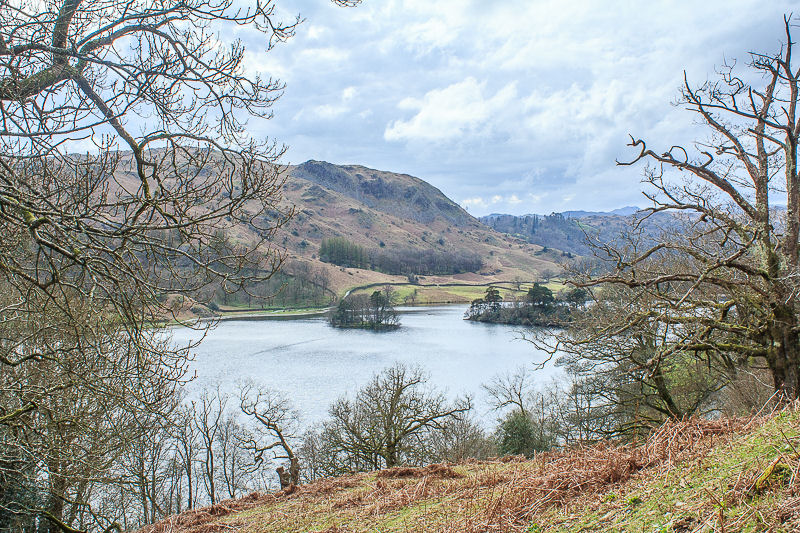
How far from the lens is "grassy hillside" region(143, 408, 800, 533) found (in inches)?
99.2

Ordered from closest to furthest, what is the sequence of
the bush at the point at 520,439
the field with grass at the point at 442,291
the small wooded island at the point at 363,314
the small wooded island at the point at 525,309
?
the bush at the point at 520,439 < the small wooded island at the point at 525,309 < the small wooded island at the point at 363,314 < the field with grass at the point at 442,291

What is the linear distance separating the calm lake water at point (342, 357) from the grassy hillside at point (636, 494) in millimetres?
21665

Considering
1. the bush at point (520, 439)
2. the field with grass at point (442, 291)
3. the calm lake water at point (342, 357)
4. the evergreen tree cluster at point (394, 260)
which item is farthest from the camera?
the evergreen tree cluster at point (394, 260)

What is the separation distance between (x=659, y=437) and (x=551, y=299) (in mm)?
56210

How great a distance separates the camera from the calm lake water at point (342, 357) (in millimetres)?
34844

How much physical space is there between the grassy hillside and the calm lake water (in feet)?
71.1

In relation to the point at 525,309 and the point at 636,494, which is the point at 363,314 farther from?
the point at 636,494

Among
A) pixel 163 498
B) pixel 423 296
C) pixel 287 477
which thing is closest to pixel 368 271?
pixel 423 296

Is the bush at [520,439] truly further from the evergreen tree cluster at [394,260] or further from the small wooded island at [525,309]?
the evergreen tree cluster at [394,260]

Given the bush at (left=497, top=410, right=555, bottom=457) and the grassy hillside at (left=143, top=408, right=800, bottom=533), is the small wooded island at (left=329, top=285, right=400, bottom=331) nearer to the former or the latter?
the bush at (left=497, top=410, right=555, bottom=457)

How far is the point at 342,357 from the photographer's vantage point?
151ft

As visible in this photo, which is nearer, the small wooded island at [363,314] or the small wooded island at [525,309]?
the small wooded island at [525,309]

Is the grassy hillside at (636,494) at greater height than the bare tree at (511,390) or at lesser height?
greater

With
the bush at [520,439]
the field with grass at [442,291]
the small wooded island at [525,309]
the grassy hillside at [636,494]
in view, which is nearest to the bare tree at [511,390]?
the bush at [520,439]
